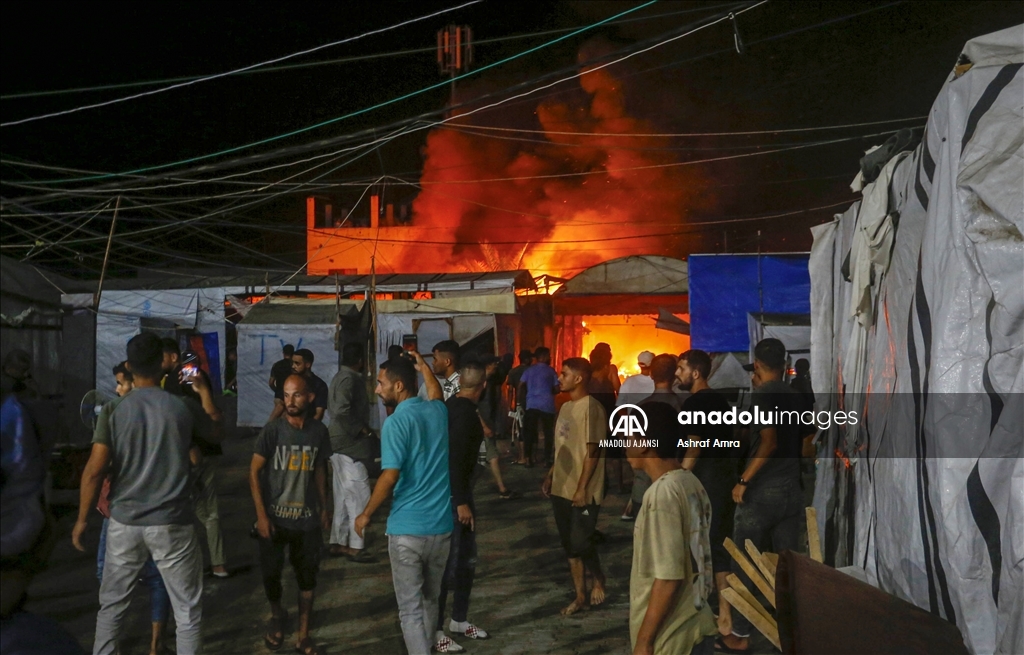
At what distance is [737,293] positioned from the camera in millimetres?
13586

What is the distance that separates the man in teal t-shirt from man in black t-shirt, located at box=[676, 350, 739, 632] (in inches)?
69.7

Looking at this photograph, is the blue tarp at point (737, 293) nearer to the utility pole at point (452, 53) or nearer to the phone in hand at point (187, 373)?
the utility pole at point (452, 53)

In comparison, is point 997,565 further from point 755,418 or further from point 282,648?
point 282,648

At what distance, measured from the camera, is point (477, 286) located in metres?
17.8

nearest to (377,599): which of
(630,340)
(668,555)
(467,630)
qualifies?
(467,630)

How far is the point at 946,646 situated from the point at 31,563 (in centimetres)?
320

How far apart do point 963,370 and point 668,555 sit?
58.7 inches

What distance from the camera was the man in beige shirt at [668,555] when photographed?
3.21m

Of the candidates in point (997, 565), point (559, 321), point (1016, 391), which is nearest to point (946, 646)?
point (997, 565)

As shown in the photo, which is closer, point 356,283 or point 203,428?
point 203,428

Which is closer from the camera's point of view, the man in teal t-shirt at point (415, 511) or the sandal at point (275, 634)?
the man in teal t-shirt at point (415, 511)

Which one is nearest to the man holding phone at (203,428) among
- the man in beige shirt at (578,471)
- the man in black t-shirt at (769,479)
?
the man in beige shirt at (578,471)

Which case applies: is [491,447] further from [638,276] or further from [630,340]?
[630,340]

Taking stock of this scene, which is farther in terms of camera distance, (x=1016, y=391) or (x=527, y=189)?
(x=527, y=189)
